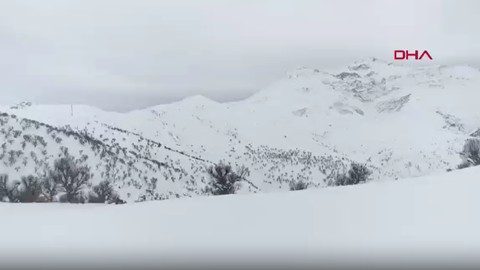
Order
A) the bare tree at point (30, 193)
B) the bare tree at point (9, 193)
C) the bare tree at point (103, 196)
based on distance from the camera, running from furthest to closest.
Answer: the bare tree at point (103, 196), the bare tree at point (9, 193), the bare tree at point (30, 193)

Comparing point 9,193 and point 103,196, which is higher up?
point 9,193

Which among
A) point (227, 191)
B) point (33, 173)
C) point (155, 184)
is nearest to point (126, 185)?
point (155, 184)

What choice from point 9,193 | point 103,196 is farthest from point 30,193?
point 103,196

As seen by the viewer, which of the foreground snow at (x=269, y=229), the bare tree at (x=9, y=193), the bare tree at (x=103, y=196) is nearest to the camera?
the foreground snow at (x=269, y=229)

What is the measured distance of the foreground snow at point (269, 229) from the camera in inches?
168

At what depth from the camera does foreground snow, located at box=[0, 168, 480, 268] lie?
4.27 meters

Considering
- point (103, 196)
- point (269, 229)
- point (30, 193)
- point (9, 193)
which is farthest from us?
point (103, 196)

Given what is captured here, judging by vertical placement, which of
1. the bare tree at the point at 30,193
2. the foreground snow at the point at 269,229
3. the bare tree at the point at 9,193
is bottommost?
the bare tree at the point at 9,193

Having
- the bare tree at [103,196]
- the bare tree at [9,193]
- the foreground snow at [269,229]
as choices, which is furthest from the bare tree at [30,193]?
the foreground snow at [269,229]

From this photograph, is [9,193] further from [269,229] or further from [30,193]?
[269,229]

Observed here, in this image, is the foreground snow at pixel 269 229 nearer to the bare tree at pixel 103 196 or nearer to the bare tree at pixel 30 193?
the bare tree at pixel 30 193

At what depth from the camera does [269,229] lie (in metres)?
4.99

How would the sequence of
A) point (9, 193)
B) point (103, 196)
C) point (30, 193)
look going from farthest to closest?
1. point (103, 196)
2. point (9, 193)
3. point (30, 193)

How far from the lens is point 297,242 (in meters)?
4.53
